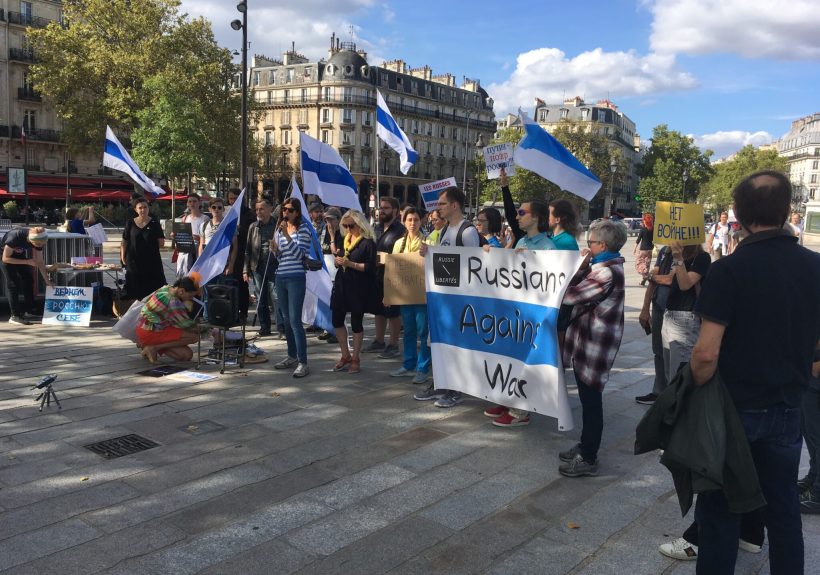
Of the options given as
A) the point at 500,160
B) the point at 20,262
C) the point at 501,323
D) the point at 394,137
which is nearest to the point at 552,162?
the point at 500,160

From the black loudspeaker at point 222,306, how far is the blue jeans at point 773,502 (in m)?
5.42

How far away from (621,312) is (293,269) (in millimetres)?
3761

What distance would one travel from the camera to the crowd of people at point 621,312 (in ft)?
8.62

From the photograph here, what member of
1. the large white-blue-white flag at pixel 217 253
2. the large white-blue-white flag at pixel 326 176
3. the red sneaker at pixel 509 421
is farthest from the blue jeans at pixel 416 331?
the large white-blue-white flag at pixel 217 253

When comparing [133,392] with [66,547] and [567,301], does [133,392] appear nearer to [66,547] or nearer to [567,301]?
[66,547]

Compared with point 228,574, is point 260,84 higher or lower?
higher

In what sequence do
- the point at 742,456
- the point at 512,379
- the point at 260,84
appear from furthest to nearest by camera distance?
the point at 260,84 < the point at 512,379 < the point at 742,456

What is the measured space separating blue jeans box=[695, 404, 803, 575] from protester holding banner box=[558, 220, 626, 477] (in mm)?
1616

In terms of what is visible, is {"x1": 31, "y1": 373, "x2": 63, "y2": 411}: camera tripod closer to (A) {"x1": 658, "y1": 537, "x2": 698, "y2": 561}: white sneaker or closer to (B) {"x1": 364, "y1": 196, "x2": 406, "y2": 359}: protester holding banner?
(B) {"x1": 364, "y1": 196, "x2": 406, "y2": 359}: protester holding banner

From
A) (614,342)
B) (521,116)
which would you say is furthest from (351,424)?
(521,116)

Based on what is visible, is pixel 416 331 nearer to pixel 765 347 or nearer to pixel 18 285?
pixel 765 347

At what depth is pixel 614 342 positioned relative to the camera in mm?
4410

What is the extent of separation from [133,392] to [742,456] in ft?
18.1

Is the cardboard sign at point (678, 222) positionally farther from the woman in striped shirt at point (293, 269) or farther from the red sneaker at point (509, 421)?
the woman in striped shirt at point (293, 269)
